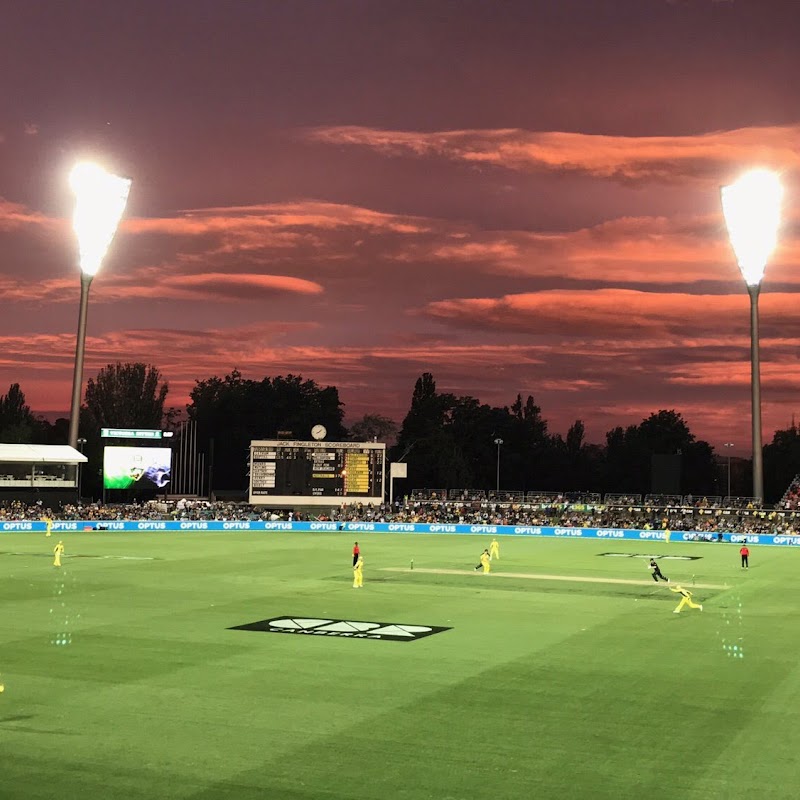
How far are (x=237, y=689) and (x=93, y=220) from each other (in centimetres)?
6289

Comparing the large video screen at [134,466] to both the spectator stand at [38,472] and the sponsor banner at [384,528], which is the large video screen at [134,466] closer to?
the spectator stand at [38,472]

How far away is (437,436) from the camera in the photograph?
432 feet

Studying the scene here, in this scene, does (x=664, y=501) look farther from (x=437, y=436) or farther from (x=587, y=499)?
(x=437, y=436)

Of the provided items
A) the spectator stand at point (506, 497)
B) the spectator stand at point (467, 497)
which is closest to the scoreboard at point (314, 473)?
the spectator stand at point (467, 497)

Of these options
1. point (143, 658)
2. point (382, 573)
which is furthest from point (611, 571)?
point (143, 658)

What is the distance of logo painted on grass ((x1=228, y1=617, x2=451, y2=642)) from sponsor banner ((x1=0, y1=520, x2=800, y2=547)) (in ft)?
158

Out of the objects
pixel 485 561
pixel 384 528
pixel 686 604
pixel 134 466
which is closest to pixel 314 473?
pixel 384 528

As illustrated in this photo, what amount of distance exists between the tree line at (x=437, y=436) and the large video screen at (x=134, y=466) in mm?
38696

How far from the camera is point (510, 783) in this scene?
576 inches

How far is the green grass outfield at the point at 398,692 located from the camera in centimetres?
1491

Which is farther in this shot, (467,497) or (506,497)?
(506,497)

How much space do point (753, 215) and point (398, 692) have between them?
60127 millimetres

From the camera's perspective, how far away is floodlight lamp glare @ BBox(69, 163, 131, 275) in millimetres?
75562

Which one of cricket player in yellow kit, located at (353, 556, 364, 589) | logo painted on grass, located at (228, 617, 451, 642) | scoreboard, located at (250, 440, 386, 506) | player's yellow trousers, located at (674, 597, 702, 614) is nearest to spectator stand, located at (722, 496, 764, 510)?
scoreboard, located at (250, 440, 386, 506)
